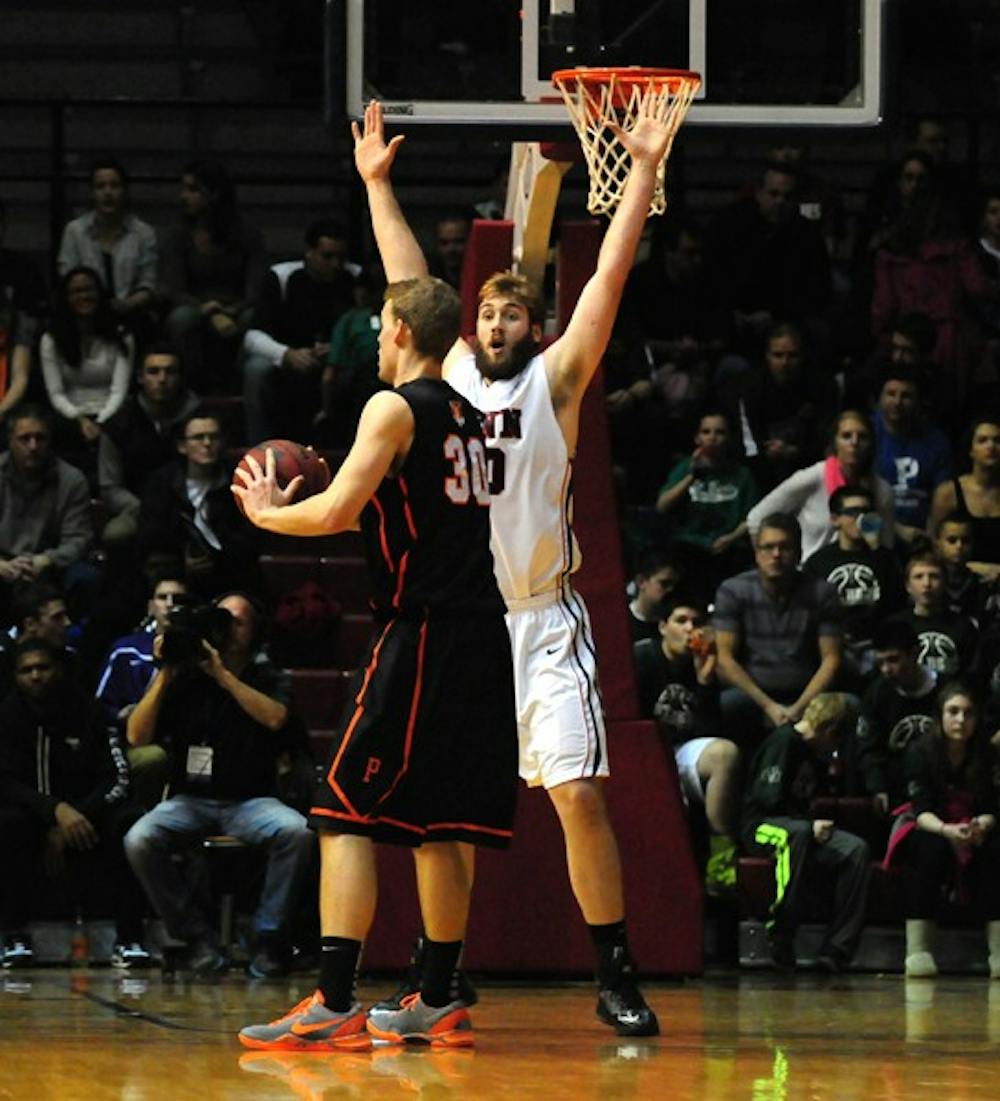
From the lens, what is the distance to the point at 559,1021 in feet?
26.9

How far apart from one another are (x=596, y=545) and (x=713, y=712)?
1.82m

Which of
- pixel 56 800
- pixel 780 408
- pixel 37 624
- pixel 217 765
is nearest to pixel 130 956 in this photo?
pixel 56 800

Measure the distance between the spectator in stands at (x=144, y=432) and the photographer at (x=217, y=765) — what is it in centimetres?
237

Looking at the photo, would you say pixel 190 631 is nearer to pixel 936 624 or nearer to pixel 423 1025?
pixel 936 624

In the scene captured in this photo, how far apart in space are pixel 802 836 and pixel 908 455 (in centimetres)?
316

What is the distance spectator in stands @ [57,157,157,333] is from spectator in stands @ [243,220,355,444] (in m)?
0.73

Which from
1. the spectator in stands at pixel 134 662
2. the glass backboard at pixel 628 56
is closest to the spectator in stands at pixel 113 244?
the spectator in stands at pixel 134 662

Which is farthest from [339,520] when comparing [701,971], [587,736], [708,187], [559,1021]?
[708,187]

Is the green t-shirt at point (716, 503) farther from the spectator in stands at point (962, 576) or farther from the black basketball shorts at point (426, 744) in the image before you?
the black basketball shorts at point (426, 744)

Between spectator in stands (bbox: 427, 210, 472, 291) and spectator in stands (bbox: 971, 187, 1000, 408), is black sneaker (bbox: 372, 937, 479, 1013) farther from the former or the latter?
spectator in stands (bbox: 971, 187, 1000, 408)

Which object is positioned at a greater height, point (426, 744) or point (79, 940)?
point (426, 744)

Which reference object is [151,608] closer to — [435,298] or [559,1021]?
[559,1021]

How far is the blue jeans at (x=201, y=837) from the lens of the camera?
10352 mm

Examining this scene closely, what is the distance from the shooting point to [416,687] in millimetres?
7113
